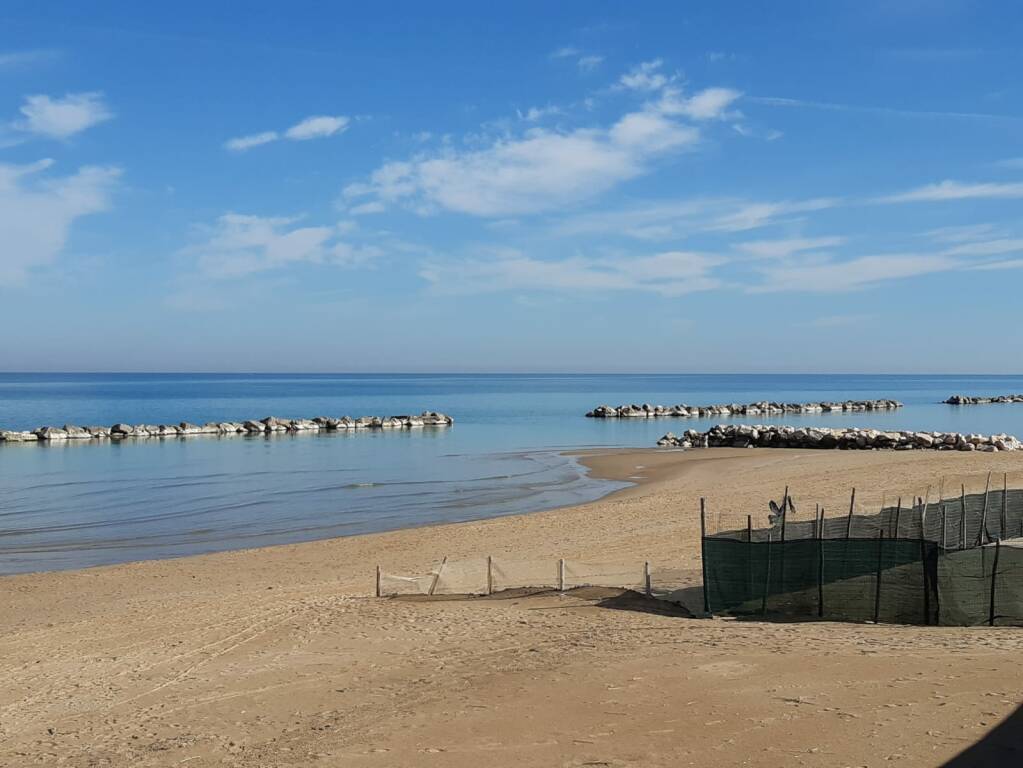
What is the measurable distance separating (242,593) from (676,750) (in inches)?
516

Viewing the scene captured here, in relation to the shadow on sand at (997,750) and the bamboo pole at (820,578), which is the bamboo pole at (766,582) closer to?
the bamboo pole at (820,578)

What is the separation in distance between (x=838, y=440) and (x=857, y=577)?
4398cm

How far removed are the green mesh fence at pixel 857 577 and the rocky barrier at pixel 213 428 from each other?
60.0 m

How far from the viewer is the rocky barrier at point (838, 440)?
53.7 m

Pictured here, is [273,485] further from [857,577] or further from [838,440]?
[838,440]

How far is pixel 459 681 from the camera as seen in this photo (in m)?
12.6

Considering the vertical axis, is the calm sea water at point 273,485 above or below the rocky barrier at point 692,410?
below

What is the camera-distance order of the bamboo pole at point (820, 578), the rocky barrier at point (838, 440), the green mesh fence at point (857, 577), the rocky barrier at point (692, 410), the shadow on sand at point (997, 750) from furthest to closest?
the rocky barrier at point (692, 410), the rocky barrier at point (838, 440), the bamboo pole at point (820, 578), the green mesh fence at point (857, 577), the shadow on sand at point (997, 750)

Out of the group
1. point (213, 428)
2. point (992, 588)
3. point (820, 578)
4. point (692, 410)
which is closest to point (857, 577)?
point (820, 578)

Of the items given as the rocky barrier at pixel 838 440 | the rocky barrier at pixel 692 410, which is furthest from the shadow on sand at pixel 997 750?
the rocky barrier at pixel 692 410

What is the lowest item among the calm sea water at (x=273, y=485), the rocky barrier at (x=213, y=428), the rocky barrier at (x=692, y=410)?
the calm sea water at (x=273, y=485)

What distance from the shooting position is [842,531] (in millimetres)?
17578

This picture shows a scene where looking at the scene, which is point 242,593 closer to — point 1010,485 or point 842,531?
point 842,531

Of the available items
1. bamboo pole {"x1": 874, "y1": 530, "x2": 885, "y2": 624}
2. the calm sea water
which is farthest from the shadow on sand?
the calm sea water
